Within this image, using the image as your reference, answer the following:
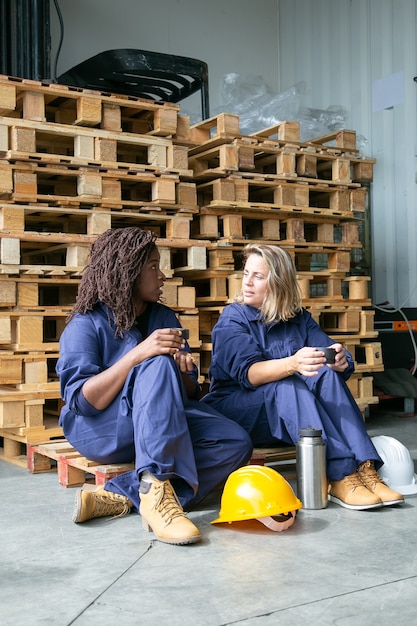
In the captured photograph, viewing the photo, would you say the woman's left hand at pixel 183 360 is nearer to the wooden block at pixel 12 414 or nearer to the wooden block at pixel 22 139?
the wooden block at pixel 12 414

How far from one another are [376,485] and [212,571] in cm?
123

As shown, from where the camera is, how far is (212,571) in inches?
112

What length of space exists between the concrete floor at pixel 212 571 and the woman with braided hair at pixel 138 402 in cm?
13

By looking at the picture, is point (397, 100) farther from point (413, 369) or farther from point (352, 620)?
point (352, 620)

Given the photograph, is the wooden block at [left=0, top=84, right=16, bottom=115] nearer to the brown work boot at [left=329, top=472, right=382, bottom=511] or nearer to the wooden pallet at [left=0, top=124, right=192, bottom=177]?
the wooden pallet at [left=0, top=124, right=192, bottom=177]

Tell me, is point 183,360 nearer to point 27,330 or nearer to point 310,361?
point 310,361

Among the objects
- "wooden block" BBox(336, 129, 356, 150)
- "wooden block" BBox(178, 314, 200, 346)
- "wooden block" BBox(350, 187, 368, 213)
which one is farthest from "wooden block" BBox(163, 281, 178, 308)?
"wooden block" BBox(336, 129, 356, 150)

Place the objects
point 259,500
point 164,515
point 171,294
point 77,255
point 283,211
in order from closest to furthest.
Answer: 1. point 164,515
2. point 259,500
3. point 77,255
4. point 171,294
5. point 283,211

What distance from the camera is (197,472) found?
374 cm

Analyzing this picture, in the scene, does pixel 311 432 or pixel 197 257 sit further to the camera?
pixel 197 257

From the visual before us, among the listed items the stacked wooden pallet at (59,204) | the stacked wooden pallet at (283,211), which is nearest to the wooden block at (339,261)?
the stacked wooden pallet at (283,211)

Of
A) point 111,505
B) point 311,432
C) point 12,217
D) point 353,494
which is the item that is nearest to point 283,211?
point 12,217

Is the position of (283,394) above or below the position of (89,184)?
below

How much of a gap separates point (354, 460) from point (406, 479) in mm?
446
